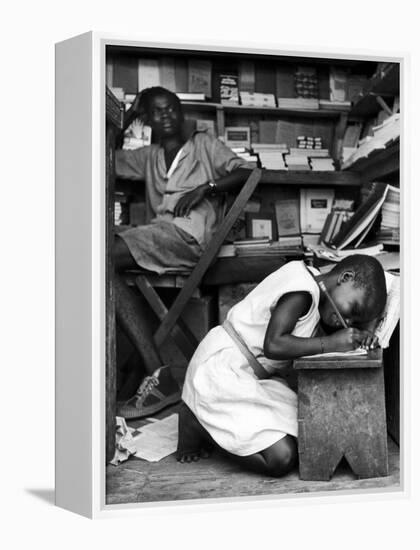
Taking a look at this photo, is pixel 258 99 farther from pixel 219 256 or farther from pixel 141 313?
pixel 141 313

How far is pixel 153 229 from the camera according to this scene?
523 cm

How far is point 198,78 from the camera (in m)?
5.94

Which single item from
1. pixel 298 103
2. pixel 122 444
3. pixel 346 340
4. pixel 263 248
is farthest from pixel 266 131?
pixel 122 444

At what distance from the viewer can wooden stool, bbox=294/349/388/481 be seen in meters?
3.87

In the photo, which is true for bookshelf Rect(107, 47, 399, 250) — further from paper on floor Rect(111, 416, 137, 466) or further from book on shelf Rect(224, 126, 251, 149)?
paper on floor Rect(111, 416, 137, 466)

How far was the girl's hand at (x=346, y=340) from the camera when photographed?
3.93 m

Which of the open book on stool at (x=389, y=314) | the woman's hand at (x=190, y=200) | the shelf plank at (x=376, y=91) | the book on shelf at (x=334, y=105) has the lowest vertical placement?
the open book on stool at (x=389, y=314)

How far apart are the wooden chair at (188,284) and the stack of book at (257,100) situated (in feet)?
3.14

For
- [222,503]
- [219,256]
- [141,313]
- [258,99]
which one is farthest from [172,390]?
[258,99]

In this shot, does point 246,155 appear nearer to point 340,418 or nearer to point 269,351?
point 269,351

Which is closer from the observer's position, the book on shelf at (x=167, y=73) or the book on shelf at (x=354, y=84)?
the book on shelf at (x=167, y=73)

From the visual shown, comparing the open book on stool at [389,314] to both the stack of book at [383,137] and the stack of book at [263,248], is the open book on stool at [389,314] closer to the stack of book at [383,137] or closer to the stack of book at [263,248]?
the stack of book at [383,137]

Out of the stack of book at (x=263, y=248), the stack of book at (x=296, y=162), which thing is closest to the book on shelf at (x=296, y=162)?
the stack of book at (x=296, y=162)

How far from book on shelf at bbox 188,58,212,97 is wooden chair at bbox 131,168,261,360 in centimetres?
107
